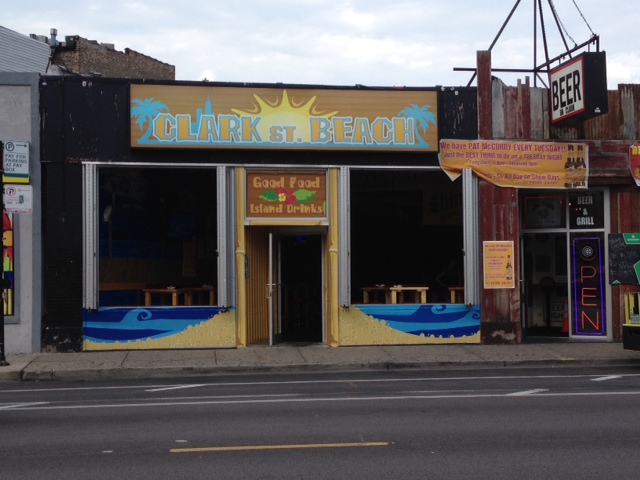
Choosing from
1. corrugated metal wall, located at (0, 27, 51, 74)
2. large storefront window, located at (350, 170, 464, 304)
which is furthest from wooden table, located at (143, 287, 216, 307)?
corrugated metal wall, located at (0, 27, 51, 74)

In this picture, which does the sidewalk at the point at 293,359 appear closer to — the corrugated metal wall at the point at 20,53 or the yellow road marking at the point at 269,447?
the yellow road marking at the point at 269,447

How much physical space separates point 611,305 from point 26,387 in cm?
1127

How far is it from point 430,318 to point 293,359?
332 cm

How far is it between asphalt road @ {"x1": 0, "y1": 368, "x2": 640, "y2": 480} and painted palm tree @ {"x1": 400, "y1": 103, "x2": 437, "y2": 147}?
5.74m

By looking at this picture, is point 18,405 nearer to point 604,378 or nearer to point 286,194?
point 286,194

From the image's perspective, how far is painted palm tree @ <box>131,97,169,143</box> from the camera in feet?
55.8

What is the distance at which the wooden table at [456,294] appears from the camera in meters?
18.2

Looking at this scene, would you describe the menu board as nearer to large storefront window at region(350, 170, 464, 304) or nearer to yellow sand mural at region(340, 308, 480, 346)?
large storefront window at region(350, 170, 464, 304)

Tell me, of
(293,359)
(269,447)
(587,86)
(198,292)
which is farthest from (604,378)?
(198,292)

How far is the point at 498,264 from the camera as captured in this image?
17.8 metres

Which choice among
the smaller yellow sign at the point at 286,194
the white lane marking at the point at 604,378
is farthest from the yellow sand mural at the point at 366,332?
the white lane marking at the point at 604,378

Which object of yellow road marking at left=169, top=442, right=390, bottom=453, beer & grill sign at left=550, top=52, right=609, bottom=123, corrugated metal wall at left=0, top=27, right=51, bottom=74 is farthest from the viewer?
corrugated metal wall at left=0, top=27, right=51, bottom=74

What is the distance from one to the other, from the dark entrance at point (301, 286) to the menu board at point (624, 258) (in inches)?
229

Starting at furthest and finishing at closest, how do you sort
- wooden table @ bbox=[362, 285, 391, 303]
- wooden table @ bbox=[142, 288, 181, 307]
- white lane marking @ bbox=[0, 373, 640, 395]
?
wooden table @ bbox=[362, 285, 391, 303] < wooden table @ bbox=[142, 288, 181, 307] < white lane marking @ bbox=[0, 373, 640, 395]
